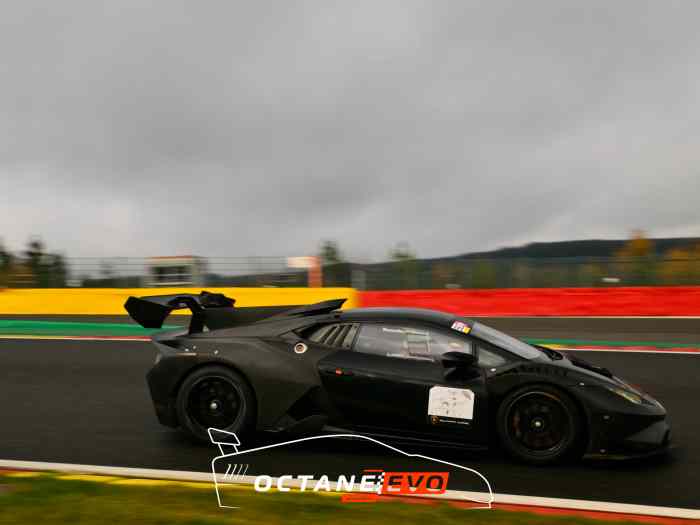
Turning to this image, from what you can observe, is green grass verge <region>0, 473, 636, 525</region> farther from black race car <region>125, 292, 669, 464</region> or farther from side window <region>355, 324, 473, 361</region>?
side window <region>355, 324, 473, 361</region>

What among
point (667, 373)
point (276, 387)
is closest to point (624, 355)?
point (667, 373)

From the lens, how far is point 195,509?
4648 mm

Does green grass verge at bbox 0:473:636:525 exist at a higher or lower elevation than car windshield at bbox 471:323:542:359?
lower

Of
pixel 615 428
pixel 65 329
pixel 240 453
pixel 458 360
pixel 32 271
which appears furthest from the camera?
pixel 32 271

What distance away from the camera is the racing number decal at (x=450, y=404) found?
5.85 metres

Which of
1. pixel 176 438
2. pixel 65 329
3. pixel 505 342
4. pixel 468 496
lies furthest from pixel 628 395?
pixel 65 329

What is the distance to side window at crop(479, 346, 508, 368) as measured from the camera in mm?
6000

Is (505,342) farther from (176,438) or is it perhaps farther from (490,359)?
(176,438)

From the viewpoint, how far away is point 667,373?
10398 millimetres

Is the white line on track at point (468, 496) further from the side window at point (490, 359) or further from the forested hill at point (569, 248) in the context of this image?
the forested hill at point (569, 248)

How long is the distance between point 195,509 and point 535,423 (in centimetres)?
277

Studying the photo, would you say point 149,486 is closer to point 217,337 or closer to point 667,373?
point 217,337

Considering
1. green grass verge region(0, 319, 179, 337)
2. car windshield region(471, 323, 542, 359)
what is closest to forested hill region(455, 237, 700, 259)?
green grass verge region(0, 319, 179, 337)

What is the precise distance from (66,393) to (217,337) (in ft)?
11.3
